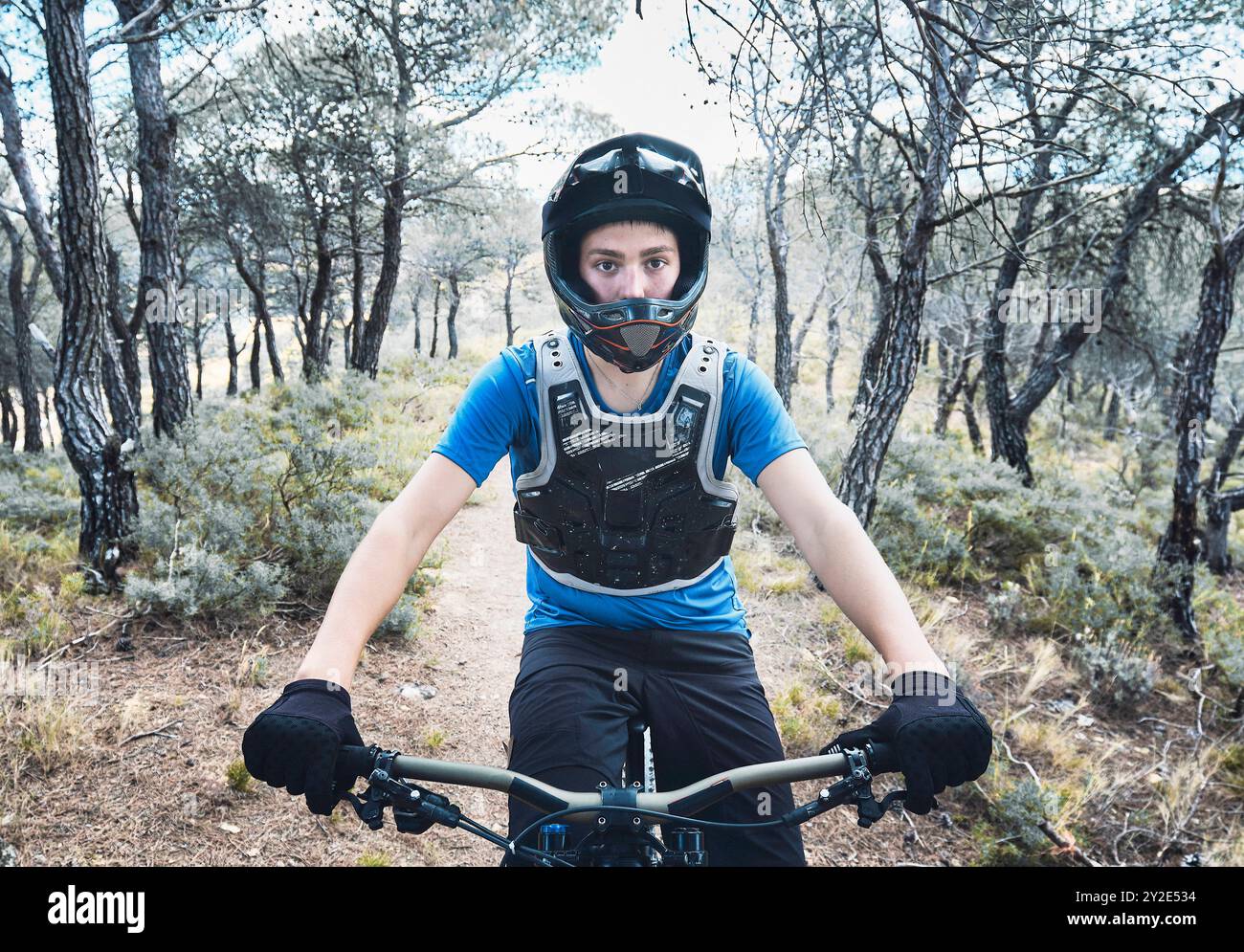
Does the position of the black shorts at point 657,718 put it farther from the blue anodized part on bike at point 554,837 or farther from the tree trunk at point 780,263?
the tree trunk at point 780,263

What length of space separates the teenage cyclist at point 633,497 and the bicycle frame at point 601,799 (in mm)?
424

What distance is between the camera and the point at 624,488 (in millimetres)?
2318

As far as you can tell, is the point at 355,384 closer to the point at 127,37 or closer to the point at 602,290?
the point at 127,37

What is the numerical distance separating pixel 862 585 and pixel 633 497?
83 centimetres

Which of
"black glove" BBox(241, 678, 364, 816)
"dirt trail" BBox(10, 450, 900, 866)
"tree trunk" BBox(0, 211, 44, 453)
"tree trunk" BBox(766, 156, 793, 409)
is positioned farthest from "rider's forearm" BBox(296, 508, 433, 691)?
"tree trunk" BBox(0, 211, 44, 453)

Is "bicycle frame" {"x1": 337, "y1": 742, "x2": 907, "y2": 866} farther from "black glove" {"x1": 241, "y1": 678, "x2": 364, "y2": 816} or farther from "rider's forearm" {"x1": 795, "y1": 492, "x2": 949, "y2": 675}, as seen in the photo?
"rider's forearm" {"x1": 795, "y1": 492, "x2": 949, "y2": 675}

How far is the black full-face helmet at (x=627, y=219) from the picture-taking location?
7.50 feet

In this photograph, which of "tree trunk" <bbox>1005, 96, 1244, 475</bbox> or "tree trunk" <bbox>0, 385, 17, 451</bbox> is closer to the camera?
"tree trunk" <bbox>1005, 96, 1244, 475</bbox>

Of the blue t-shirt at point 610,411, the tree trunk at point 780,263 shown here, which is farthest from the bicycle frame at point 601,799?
the tree trunk at point 780,263

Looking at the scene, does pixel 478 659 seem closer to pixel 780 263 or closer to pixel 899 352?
pixel 899 352

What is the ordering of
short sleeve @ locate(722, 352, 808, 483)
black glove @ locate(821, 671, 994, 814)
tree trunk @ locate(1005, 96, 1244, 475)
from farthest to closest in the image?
tree trunk @ locate(1005, 96, 1244, 475), short sleeve @ locate(722, 352, 808, 483), black glove @ locate(821, 671, 994, 814)

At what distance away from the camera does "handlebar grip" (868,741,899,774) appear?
61.0 inches

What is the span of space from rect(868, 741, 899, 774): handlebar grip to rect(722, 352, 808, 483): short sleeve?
106cm
